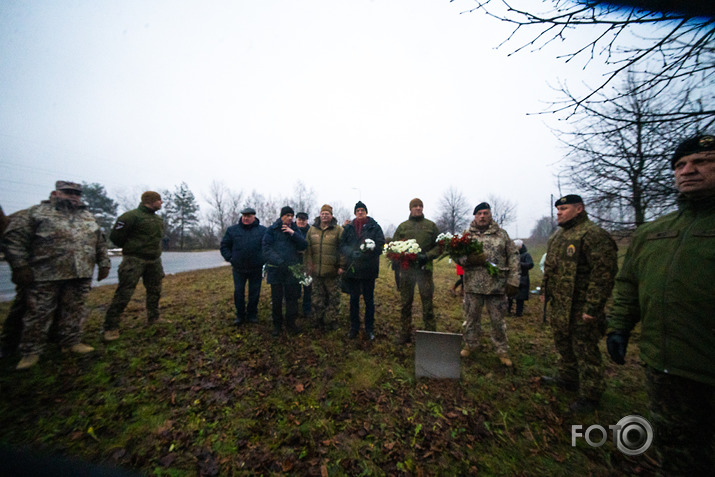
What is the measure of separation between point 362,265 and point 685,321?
12.1 ft

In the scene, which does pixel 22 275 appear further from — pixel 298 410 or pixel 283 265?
pixel 298 410

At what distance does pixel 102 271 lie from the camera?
4086 millimetres

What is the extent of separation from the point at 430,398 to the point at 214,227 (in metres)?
52.0

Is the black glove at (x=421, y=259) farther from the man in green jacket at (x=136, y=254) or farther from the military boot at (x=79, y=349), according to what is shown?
the military boot at (x=79, y=349)

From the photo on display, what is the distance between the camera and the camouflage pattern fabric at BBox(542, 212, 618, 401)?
112 inches

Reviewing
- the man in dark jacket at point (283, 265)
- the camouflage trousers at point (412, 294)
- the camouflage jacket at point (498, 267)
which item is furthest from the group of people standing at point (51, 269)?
the camouflage jacket at point (498, 267)

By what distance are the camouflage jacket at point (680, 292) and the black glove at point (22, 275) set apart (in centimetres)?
658

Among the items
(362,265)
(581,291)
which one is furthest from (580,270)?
(362,265)

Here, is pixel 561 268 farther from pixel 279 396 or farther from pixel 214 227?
pixel 214 227

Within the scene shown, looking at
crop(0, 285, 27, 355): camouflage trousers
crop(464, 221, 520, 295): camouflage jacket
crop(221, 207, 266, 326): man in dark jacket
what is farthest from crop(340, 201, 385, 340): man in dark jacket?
crop(0, 285, 27, 355): camouflage trousers

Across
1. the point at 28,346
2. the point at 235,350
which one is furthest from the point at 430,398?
the point at 28,346

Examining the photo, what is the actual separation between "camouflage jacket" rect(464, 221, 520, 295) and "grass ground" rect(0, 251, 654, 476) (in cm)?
119

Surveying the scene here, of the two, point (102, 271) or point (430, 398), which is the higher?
point (102, 271)

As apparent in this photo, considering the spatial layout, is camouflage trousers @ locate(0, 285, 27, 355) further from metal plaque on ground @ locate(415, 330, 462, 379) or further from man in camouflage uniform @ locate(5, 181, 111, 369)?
metal plaque on ground @ locate(415, 330, 462, 379)
